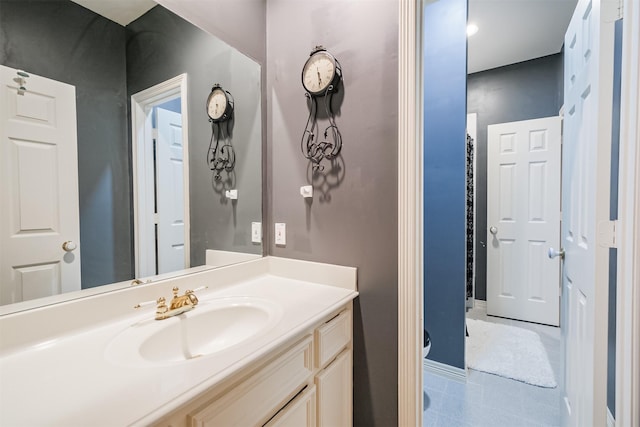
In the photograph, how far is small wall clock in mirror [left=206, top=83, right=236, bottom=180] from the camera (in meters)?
1.32

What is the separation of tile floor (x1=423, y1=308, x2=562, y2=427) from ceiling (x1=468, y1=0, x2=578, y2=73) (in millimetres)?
2743

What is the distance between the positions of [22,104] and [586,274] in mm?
1986

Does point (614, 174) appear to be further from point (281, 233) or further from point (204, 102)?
point (204, 102)

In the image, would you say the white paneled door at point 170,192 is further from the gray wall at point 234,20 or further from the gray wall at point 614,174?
the gray wall at point 614,174

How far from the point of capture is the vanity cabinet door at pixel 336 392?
100 cm

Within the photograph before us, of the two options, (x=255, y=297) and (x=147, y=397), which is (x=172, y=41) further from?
(x=147, y=397)

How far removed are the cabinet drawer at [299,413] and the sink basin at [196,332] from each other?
237mm

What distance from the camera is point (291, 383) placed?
2.77ft

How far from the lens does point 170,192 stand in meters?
1.14

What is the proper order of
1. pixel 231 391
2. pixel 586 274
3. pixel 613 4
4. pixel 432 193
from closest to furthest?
1. pixel 231 391
2. pixel 613 4
3. pixel 586 274
4. pixel 432 193

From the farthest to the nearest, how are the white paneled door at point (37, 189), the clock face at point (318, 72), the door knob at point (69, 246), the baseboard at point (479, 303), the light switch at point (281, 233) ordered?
the baseboard at point (479, 303), the light switch at point (281, 233), the clock face at point (318, 72), the door knob at point (69, 246), the white paneled door at point (37, 189)

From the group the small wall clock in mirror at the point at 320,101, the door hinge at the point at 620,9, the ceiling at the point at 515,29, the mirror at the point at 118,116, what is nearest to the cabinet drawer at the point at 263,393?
the mirror at the point at 118,116

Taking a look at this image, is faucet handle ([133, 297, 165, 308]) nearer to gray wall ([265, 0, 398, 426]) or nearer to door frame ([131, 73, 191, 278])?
door frame ([131, 73, 191, 278])

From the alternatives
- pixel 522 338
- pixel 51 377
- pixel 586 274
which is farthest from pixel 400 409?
pixel 522 338
